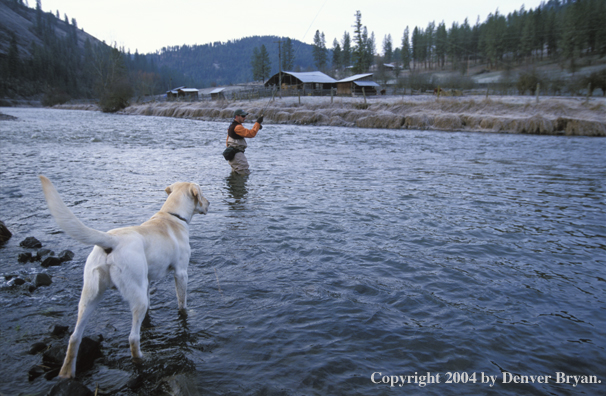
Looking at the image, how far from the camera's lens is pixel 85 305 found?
10.2 feet

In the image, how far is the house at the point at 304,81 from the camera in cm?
7338

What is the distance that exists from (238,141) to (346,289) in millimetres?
8250

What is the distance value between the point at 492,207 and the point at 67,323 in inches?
358

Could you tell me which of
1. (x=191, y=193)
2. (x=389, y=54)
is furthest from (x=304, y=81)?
(x=389, y=54)

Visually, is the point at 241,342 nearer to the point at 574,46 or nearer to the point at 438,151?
the point at 438,151

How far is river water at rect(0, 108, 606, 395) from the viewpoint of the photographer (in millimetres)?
3557

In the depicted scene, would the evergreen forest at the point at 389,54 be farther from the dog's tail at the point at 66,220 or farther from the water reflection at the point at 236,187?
the dog's tail at the point at 66,220

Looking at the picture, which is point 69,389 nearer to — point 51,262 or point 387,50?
point 51,262

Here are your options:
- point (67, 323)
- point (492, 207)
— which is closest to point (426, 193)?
point (492, 207)

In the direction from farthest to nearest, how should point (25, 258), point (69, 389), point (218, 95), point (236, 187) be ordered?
1. point (218, 95)
2. point (236, 187)
3. point (25, 258)
4. point (69, 389)

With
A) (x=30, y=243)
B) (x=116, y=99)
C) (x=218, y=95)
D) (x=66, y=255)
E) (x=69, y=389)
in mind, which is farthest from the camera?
(x=218, y=95)

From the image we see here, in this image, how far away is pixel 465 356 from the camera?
12.5ft

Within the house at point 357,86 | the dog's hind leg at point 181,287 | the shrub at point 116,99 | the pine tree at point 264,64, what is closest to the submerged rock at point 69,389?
the dog's hind leg at point 181,287

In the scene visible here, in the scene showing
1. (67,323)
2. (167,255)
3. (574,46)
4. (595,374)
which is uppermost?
(574,46)
